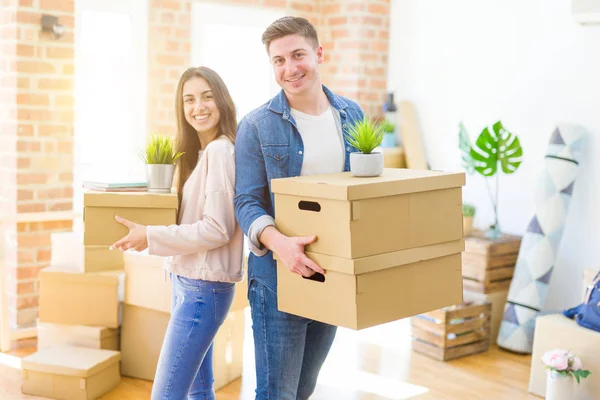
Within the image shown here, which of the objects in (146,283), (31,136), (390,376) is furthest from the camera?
(31,136)

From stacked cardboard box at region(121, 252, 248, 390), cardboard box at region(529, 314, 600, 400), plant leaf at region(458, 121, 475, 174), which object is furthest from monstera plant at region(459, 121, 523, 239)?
stacked cardboard box at region(121, 252, 248, 390)

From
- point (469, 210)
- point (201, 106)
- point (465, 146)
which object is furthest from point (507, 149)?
point (201, 106)

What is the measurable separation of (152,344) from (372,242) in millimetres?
1964

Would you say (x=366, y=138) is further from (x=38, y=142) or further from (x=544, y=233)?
(x=38, y=142)

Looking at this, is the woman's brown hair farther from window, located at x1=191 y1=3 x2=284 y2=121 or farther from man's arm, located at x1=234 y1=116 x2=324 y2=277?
window, located at x1=191 y1=3 x2=284 y2=121

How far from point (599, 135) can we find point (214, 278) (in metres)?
2.69

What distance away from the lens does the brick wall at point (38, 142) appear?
156 inches

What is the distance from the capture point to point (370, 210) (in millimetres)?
1823

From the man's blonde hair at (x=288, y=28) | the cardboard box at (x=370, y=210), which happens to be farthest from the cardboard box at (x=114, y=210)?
the man's blonde hair at (x=288, y=28)

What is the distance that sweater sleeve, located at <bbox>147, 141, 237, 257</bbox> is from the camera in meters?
2.11

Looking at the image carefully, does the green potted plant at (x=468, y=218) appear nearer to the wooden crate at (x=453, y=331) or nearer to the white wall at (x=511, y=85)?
the white wall at (x=511, y=85)

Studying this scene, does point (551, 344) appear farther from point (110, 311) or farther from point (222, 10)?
point (222, 10)

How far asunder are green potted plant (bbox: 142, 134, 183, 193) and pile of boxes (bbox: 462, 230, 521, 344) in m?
2.44

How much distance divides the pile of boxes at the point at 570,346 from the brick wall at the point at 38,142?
2.51 m
